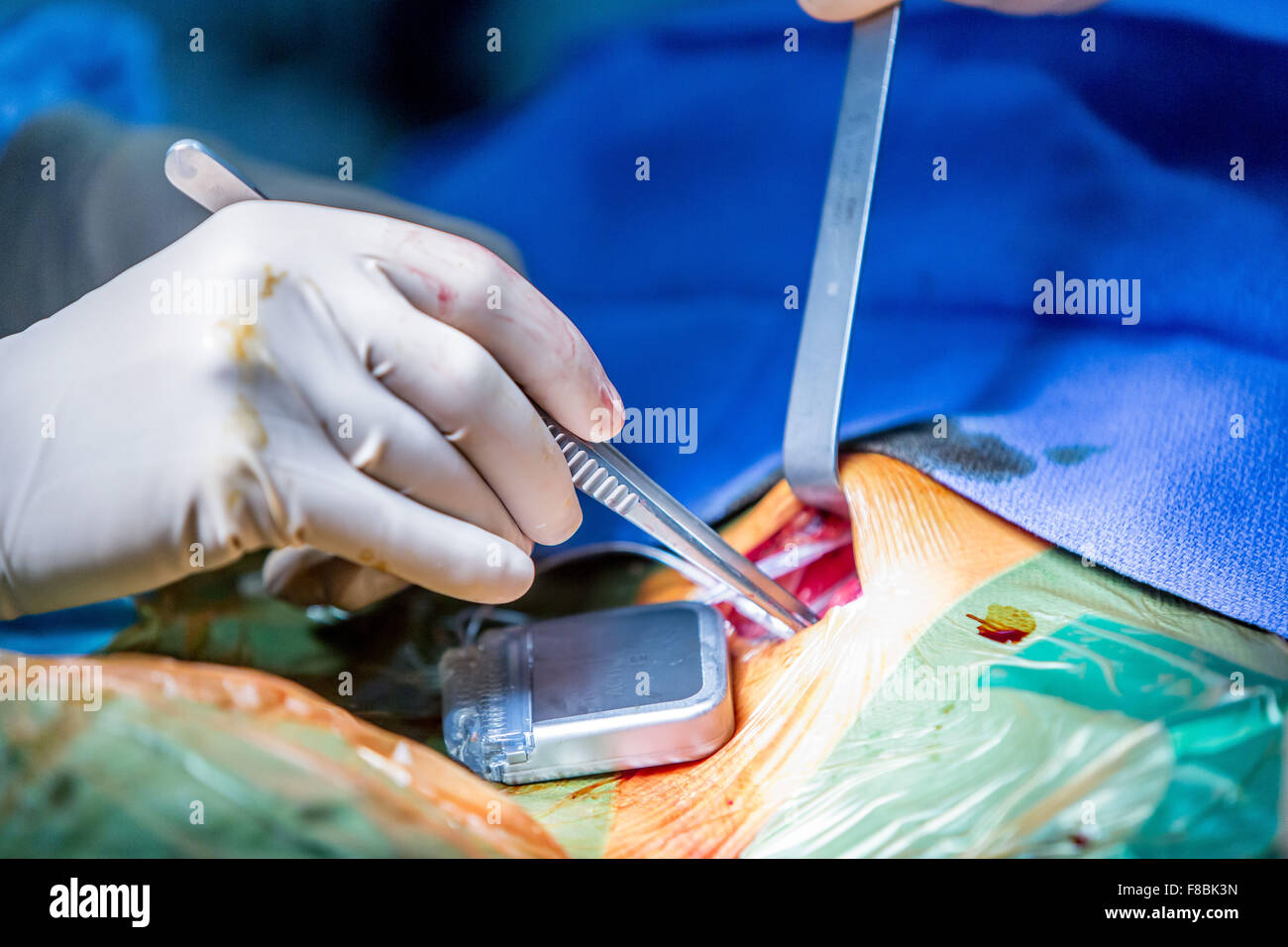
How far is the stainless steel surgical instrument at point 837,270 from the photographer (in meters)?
0.72

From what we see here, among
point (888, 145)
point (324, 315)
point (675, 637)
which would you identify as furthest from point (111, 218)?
point (888, 145)

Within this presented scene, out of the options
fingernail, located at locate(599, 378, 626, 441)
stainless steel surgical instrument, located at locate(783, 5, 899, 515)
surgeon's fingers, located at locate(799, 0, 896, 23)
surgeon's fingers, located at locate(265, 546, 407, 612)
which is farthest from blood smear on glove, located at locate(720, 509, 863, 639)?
surgeon's fingers, located at locate(799, 0, 896, 23)

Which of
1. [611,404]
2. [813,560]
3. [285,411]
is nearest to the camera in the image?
[285,411]

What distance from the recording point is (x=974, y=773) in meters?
0.53

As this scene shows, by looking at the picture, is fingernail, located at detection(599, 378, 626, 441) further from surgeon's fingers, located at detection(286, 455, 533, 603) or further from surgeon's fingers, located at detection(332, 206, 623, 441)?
surgeon's fingers, located at detection(286, 455, 533, 603)

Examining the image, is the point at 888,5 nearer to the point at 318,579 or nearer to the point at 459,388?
the point at 459,388

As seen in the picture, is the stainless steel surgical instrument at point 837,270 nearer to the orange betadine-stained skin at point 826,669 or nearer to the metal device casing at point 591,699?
the orange betadine-stained skin at point 826,669

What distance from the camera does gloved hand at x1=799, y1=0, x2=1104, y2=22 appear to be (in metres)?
0.75

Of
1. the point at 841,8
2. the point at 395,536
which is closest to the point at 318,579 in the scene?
the point at 395,536

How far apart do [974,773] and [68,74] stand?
87cm

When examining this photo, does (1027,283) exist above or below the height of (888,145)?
below

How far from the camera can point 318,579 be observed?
0.75m

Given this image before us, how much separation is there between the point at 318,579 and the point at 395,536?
0.23 m
